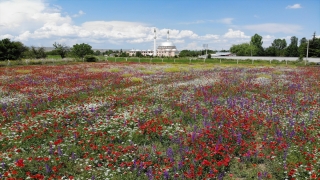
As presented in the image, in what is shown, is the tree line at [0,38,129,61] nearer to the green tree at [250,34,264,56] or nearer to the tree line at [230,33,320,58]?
the tree line at [230,33,320,58]

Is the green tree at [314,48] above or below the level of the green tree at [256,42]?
below

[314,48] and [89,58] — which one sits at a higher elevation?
[314,48]

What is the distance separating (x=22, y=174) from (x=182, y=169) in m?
4.27

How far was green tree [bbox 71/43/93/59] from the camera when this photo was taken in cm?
8875

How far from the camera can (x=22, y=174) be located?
6156mm

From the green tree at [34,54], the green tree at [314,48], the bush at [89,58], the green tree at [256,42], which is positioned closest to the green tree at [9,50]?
the green tree at [34,54]

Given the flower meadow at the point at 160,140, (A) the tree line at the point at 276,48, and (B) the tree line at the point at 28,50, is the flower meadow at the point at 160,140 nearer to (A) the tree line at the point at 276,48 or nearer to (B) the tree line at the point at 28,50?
(B) the tree line at the point at 28,50

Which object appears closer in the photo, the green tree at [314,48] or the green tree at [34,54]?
the green tree at [34,54]

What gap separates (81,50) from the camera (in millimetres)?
89812

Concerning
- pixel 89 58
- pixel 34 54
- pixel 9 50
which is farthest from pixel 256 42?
pixel 9 50

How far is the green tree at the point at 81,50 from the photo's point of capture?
291 ft

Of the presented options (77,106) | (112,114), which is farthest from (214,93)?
(77,106)

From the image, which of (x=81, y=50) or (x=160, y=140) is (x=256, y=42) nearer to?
(x=81, y=50)

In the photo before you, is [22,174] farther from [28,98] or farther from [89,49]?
[89,49]
